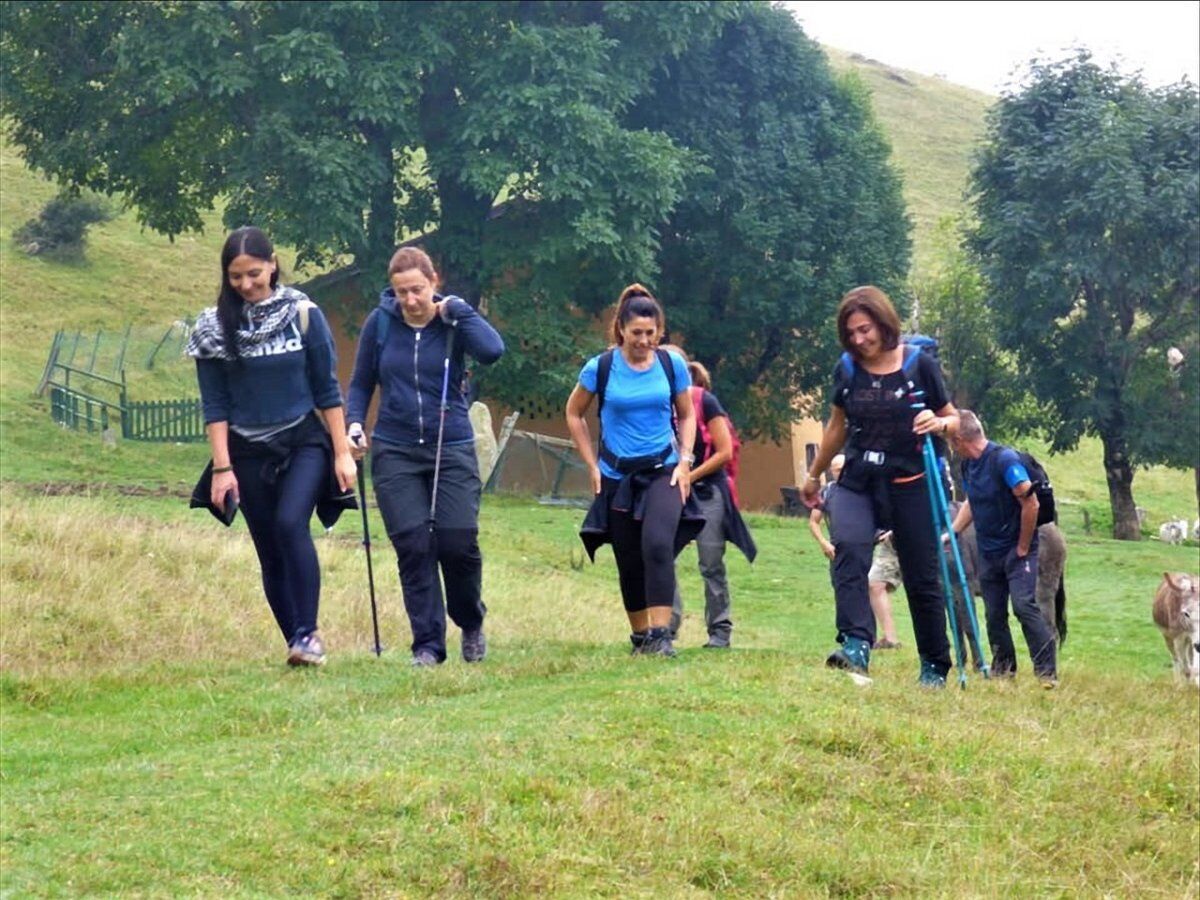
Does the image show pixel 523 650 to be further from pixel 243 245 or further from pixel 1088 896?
pixel 1088 896

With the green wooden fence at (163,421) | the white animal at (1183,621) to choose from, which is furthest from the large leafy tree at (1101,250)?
the white animal at (1183,621)

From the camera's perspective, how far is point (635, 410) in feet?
32.9

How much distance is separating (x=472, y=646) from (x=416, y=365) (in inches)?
64.4

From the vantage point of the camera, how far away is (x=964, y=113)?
313ft

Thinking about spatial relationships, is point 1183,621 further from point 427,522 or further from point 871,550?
point 427,522

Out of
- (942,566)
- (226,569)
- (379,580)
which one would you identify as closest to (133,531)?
(226,569)

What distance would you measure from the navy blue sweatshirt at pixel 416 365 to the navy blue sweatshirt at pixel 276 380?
0.25 m

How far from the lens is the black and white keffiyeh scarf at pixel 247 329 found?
369 inches

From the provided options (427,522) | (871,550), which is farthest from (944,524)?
(427,522)

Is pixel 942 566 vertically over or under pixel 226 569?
over

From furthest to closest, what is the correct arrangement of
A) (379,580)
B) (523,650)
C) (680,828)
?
(379,580) → (523,650) → (680,828)

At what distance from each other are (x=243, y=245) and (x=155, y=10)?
954 inches

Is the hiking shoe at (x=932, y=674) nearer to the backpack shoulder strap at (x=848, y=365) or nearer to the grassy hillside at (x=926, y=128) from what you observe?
the backpack shoulder strap at (x=848, y=365)

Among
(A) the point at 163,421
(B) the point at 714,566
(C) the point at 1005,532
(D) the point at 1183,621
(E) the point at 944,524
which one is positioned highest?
(E) the point at 944,524
